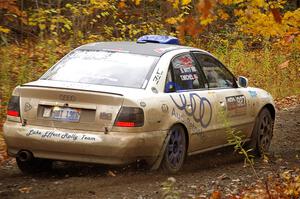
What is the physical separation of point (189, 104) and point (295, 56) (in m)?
12.7

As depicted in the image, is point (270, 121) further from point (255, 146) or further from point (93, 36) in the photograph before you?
point (93, 36)

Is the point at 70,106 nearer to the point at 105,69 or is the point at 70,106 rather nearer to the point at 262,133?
the point at 105,69

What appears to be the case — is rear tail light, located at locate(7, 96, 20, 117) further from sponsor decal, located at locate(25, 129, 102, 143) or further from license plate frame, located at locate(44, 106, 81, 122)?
license plate frame, located at locate(44, 106, 81, 122)

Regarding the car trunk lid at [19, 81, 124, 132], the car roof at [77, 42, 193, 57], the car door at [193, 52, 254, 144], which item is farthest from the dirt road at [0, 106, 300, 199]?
the car roof at [77, 42, 193, 57]

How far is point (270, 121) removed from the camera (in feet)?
32.2

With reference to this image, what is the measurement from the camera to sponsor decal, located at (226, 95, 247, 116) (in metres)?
8.66

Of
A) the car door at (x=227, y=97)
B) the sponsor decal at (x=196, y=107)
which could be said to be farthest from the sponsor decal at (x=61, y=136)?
the car door at (x=227, y=97)

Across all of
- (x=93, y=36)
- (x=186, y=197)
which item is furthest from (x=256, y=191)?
(x=93, y=36)

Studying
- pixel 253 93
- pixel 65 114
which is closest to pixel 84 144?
pixel 65 114

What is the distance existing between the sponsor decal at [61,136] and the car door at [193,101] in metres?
1.14

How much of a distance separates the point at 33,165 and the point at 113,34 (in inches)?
456

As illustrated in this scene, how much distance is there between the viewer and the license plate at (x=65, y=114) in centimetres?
688

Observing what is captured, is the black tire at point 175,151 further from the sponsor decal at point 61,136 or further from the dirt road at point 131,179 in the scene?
the sponsor decal at point 61,136

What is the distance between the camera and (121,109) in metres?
6.78
